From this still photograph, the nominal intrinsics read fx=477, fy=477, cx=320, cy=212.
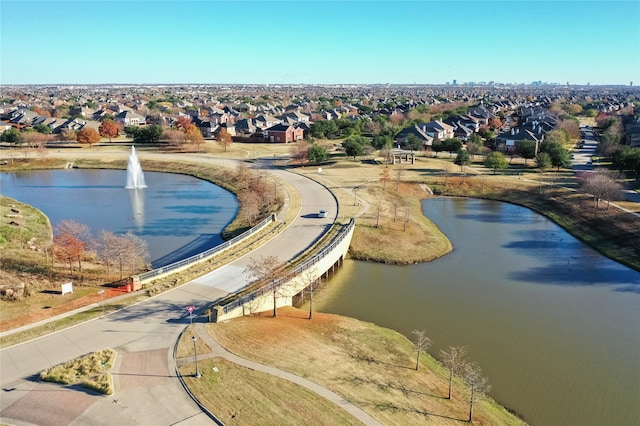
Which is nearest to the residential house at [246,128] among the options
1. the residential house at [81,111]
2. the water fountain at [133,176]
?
the water fountain at [133,176]

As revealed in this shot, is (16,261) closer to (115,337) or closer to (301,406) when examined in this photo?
(115,337)

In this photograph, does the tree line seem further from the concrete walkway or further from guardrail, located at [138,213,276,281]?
the concrete walkway

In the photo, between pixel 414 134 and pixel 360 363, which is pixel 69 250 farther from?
pixel 414 134

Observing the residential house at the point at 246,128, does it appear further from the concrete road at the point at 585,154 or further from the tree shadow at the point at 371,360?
the tree shadow at the point at 371,360

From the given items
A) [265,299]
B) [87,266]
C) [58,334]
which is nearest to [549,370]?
[265,299]

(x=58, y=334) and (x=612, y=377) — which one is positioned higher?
(x=58, y=334)

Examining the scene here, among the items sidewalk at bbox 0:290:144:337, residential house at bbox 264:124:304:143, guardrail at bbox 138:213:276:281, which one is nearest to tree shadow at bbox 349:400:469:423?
sidewalk at bbox 0:290:144:337
